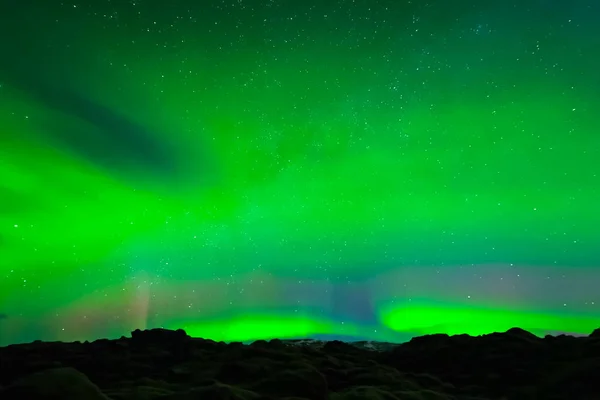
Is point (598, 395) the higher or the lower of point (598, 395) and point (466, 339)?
the lower

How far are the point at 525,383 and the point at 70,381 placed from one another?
23.3 metres

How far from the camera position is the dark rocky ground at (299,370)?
51.9 feet

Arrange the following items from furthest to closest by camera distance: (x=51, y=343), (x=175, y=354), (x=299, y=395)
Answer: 1. (x=51, y=343)
2. (x=175, y=354)
3. (x=299, y=395)

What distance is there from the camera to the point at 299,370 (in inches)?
766

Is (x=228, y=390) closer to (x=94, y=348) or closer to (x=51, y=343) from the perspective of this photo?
(x=94, y=348)

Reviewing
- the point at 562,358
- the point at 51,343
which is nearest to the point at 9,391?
the point at 562,358

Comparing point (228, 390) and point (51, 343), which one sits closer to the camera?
point (228, 390)

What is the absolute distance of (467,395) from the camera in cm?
2288

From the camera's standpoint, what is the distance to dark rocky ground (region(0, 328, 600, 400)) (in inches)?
623

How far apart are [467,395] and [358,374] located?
572 cm

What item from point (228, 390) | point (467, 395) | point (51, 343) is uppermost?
point (51, 343)

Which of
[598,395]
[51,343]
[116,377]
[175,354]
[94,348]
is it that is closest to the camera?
[598,395]

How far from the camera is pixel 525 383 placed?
2495 centimetres

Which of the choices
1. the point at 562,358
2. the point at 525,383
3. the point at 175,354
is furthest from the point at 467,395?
the point at 175,354
